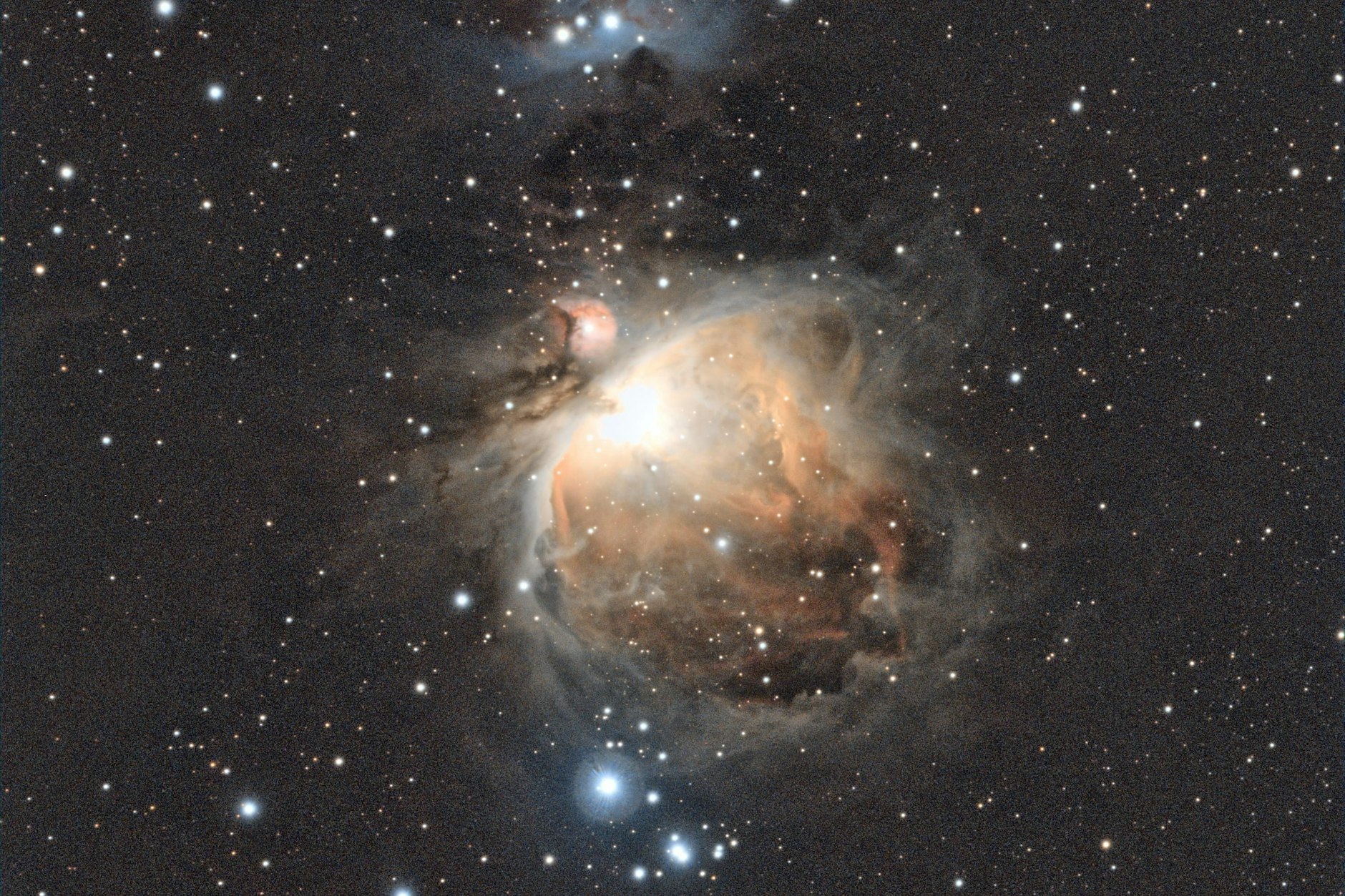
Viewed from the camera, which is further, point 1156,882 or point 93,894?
point 1156,882

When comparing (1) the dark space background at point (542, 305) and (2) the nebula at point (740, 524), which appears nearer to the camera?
(1) the dark space background at point (542, 305)

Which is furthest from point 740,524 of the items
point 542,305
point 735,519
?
point 542,305

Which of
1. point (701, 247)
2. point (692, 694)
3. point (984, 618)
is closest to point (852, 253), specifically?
point (701, 247)

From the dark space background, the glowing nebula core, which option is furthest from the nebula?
the dark space background

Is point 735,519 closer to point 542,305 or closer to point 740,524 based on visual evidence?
point 740,524

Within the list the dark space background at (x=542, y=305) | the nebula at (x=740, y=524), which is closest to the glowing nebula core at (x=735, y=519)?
the nebula at (x=740, y=524)

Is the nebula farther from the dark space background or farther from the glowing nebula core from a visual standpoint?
the dark space background

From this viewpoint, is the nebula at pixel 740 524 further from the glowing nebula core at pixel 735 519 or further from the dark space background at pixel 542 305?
the dark space background at pixel 542 305

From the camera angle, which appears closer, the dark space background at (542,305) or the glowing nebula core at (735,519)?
the dark space background at (542,305)

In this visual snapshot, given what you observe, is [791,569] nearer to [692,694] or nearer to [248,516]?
[692,694]

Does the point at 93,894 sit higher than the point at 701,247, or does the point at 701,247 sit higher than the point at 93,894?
the point at 701,247
